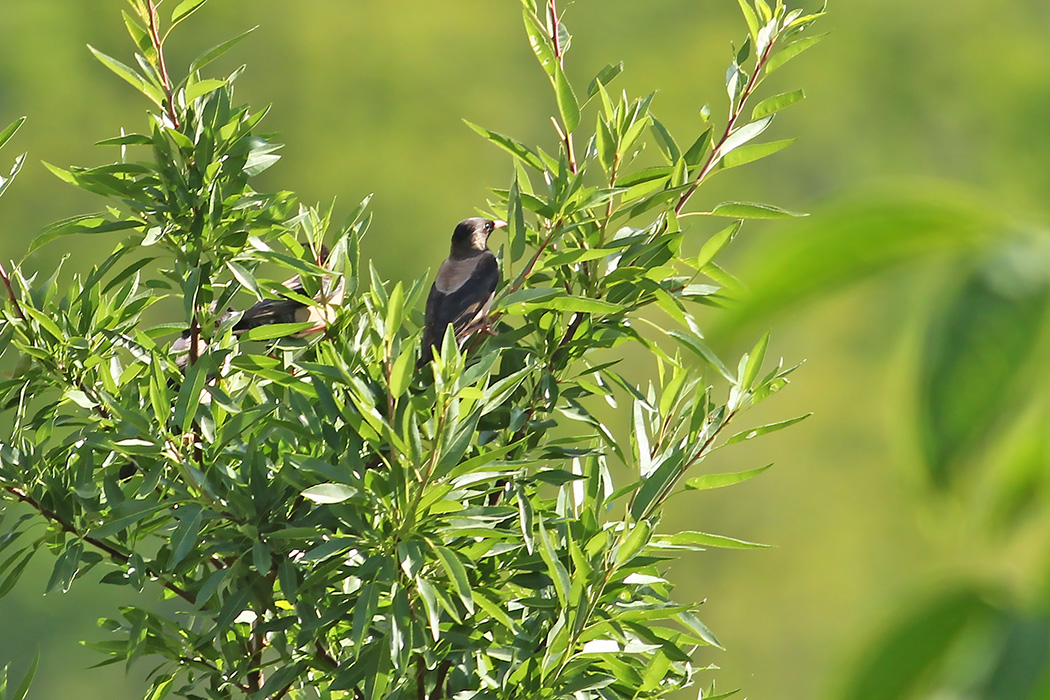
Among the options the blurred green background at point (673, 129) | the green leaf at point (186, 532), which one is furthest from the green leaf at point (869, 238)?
the blurred green background at point (673, 129)

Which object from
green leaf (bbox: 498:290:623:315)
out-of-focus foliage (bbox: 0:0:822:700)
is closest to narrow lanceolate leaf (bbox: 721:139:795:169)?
out-of-focus foliage (bbox: 0:0:822:700)

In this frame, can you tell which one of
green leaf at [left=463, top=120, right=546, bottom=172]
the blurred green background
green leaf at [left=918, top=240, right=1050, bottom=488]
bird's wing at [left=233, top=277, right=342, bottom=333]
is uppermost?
green leaf at [left=918, top=240, right=1050, bottom=488]

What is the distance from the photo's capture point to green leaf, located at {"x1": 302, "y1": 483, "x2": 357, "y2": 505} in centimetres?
119

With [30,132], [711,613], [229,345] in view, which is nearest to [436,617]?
[229,345]

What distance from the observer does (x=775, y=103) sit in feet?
4.86

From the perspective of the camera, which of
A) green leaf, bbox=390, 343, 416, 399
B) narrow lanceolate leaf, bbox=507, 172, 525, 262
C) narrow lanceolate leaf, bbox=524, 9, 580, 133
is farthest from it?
narrow lanceolate leaf, bbox=524, 9, 580, 133

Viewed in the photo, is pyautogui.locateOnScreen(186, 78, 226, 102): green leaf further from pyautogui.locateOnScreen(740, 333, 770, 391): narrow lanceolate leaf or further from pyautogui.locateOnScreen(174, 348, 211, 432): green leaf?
pyautogui.locateOnScreen(740, 333, 770, 391): narrow lanceolate leaf

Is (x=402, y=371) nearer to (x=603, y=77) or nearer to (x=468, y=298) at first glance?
(x=603, y=77)

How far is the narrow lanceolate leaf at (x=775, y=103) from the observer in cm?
148

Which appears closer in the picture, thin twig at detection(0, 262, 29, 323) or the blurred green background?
thin twig at detection(0, 262, 29, 323)

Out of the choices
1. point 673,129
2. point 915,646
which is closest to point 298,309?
point 915,646

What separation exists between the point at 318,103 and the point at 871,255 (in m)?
16.4

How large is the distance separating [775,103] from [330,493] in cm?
77

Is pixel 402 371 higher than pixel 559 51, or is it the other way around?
pixel 559 51
